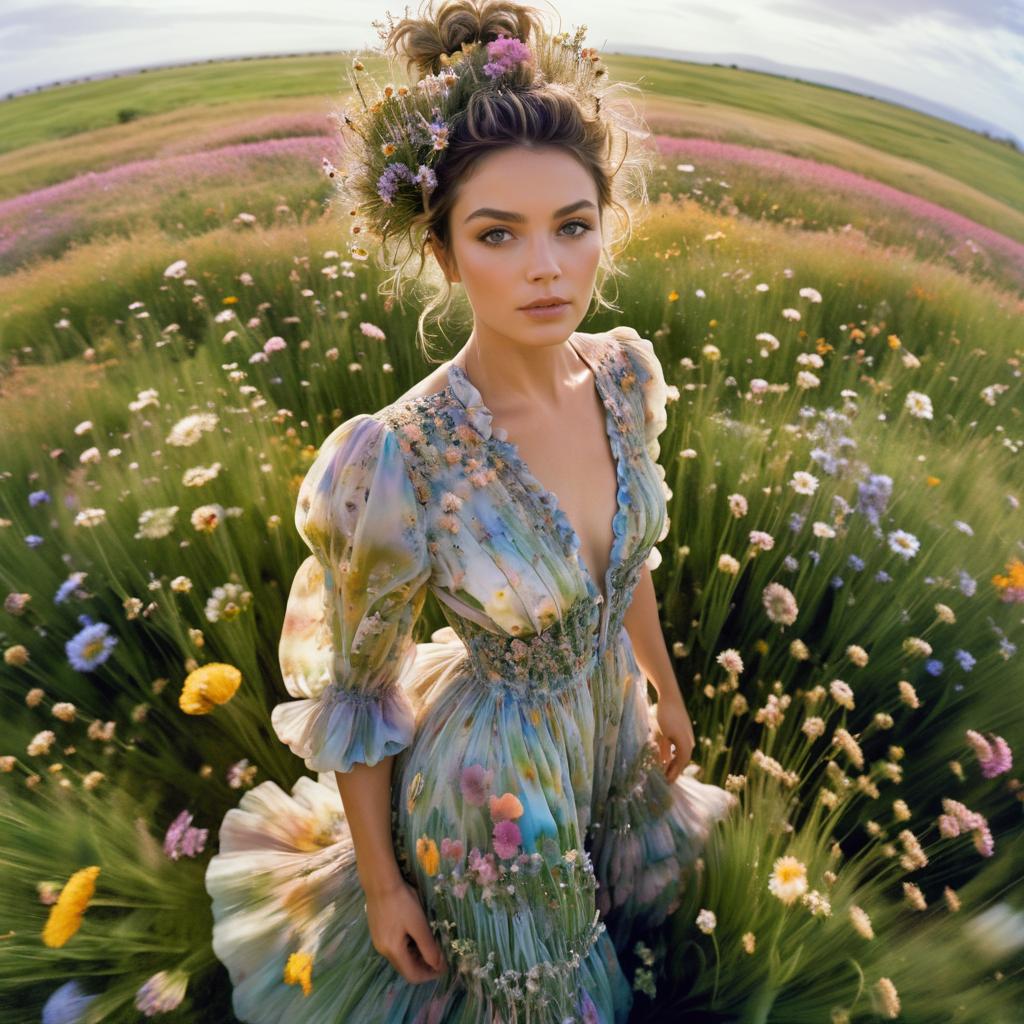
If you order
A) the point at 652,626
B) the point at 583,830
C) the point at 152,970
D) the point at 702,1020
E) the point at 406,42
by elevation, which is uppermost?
the point at 406,42

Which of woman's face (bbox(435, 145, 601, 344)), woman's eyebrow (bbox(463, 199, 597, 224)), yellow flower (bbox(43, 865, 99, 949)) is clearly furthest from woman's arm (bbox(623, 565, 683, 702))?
yellow flower (bbox(43, 865, 99, 949))

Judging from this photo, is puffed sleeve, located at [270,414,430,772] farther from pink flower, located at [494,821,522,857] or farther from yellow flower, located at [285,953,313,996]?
yellow flower, located at [285,953,313,996]

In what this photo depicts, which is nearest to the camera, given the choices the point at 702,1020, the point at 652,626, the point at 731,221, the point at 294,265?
the point at 702,1020

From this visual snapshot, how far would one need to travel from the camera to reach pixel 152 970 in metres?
1.53

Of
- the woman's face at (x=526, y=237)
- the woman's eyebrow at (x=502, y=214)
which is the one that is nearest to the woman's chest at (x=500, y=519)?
the woman's face at (x=526, y=237)

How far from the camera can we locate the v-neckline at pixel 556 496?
1307 millimetres

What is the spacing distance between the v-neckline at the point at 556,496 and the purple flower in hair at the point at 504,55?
52 centimetres

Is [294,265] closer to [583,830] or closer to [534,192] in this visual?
[534,192]

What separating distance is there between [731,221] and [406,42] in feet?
12.5

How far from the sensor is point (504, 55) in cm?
119

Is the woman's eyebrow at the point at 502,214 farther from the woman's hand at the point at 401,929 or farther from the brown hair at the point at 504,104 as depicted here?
the woman's hand at the point at 401,929

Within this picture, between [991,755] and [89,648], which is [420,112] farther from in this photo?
[991,755]

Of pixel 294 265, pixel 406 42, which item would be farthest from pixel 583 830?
pixel 294 265

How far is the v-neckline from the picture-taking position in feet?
4.29
